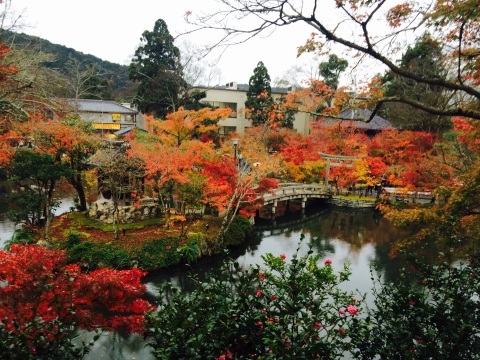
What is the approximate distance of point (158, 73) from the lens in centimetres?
2830

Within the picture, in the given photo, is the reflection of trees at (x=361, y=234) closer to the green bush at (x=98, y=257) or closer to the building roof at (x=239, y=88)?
the green bush at (x=98, y=257)

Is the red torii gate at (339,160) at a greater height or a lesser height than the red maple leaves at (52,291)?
greater

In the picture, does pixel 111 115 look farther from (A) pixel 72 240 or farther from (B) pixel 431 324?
(B) pixel 431 324

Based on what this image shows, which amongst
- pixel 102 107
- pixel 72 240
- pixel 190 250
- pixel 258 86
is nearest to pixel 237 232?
pixel 190 250

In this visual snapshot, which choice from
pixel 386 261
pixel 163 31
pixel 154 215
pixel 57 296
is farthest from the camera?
pixel 163 31

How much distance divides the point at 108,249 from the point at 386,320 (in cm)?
1026

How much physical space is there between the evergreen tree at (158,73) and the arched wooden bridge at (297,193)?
470 inches

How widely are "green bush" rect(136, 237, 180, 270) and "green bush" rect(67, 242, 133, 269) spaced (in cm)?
51

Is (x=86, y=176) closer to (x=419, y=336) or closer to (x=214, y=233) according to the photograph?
(x=214, y=233)

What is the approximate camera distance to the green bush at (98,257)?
37.2ft

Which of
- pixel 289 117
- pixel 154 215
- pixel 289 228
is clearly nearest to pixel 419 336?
pixel 154 215

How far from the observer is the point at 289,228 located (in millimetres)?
19797

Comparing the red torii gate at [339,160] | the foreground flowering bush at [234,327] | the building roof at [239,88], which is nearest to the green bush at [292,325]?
the foreground flowering bush at [234,327]

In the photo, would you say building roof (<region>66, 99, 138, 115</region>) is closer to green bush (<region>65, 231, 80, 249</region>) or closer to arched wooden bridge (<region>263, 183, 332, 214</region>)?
arched wooden bridge (<region>263, 183, 332, 214</region>)
